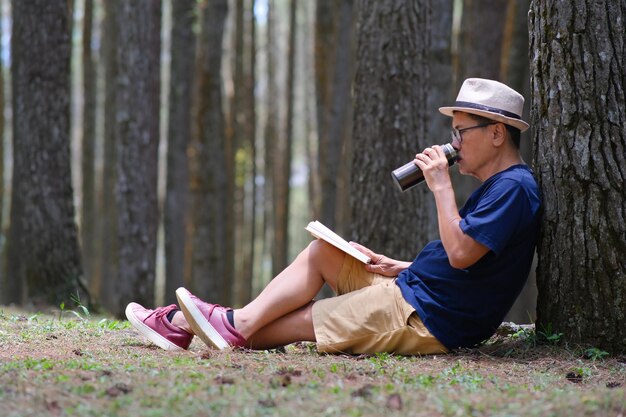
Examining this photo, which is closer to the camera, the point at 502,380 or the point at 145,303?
the point at 502,380

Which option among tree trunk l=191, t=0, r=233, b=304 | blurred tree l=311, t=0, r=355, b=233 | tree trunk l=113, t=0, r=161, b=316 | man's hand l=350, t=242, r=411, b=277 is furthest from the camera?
blurred tree l=311, t=0, r=355, b=233

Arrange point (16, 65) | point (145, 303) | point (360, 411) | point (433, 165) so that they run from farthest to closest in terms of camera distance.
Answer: point (16, 65) < point (145, 303) < point (433, 165) < point (360, 411)

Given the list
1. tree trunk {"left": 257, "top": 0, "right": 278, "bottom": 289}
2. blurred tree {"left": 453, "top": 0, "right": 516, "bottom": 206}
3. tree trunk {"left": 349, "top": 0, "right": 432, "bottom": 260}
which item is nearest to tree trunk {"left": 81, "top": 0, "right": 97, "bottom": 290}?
tree trunk {"left": 257, "top": 0, "right": 278, "bottom": 289}

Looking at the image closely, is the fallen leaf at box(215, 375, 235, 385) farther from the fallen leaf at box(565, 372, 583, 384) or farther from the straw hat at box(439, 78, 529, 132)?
the straw hat at box(439, 78, 529, 132)

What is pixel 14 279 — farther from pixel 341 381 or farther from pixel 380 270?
pixel 341 381

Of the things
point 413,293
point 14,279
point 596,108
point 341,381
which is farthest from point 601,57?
point 14,279

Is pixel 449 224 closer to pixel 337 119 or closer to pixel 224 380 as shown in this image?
pixel 224 380

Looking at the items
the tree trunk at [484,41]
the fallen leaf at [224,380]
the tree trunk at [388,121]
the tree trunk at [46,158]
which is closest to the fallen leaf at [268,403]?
the fallen leaf at [224,380]

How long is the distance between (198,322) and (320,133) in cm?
1145

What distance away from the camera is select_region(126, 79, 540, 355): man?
509cm

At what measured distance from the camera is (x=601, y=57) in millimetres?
5293

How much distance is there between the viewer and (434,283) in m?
5.28

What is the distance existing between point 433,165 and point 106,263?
14.5 metres

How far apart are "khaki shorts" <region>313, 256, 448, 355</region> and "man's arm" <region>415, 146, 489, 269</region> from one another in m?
0.49
